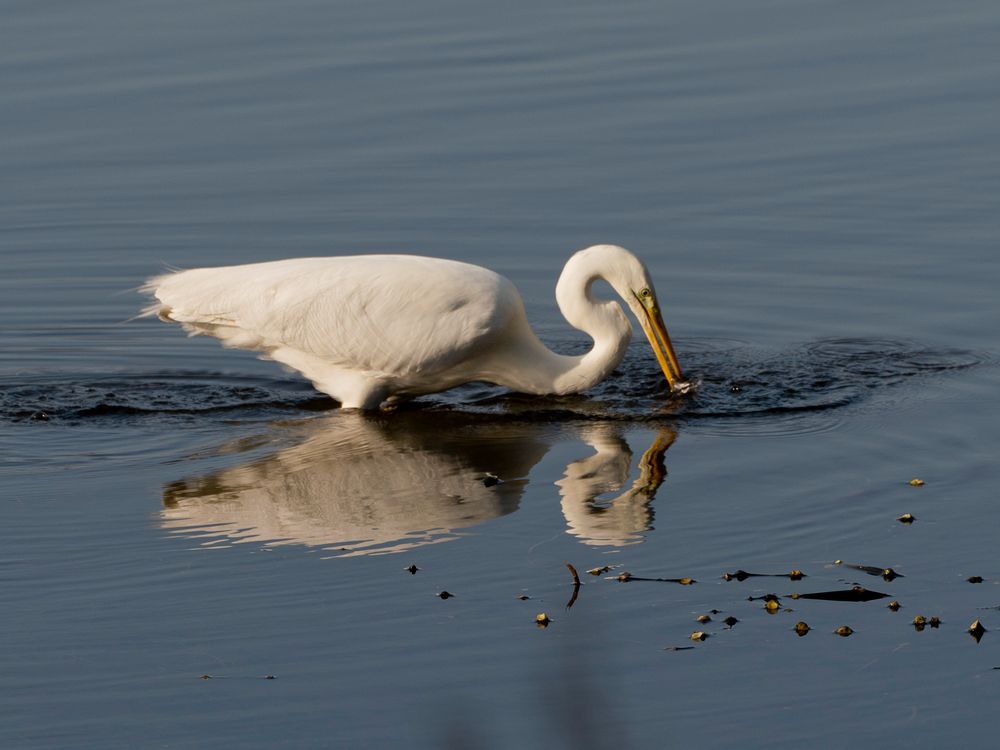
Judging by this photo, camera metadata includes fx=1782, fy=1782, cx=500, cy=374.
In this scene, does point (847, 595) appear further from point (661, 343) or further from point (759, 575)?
point (661, 343)

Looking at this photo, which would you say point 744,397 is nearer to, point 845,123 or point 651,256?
point 651,256

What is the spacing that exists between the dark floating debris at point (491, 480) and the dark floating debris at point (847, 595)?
2.24 meters

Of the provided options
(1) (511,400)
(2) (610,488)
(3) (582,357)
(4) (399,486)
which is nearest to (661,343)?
(3) (582,357)

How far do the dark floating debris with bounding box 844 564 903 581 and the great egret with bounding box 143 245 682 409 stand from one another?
3356mm

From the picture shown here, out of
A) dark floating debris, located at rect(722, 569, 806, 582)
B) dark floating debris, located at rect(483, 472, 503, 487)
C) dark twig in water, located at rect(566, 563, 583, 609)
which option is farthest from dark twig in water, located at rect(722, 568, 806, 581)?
dark floating debris, located at rect(483, 472, 503, 487)

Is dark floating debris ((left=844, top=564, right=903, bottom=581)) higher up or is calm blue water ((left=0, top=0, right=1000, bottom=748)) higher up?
calm blue water ((left=0, top=0, right=1000, bottom=748))

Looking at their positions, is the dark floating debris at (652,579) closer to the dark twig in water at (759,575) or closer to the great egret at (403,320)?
the dark twig in water at (759,575)

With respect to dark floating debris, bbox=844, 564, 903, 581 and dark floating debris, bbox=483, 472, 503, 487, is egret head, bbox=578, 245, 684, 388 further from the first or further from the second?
dark floating debris, bbox=844, 564, 903, 581

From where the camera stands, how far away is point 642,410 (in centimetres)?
1057

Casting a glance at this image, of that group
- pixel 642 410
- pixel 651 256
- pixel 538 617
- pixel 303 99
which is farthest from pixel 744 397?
pixel 303 99

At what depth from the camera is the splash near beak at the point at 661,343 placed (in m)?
10.8

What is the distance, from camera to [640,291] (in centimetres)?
1080

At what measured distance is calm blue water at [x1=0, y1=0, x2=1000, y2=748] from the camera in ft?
21.5

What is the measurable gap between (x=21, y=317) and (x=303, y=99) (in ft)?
16.1
